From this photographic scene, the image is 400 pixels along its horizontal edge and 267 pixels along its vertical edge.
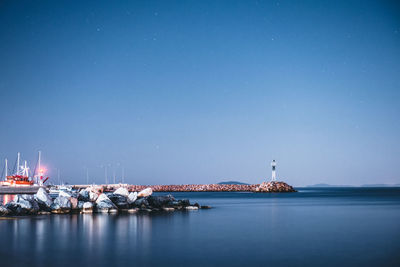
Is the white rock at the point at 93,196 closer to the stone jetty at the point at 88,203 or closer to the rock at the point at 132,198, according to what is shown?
the stone jetty at the point at 88,203

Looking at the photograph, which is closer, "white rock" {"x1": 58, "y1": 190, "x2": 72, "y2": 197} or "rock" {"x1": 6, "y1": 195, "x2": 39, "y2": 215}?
"rock" {"x1": 6, "y1": 195, "x2": 39, "y2": 215}

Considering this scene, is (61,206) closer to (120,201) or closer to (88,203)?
(88,203)

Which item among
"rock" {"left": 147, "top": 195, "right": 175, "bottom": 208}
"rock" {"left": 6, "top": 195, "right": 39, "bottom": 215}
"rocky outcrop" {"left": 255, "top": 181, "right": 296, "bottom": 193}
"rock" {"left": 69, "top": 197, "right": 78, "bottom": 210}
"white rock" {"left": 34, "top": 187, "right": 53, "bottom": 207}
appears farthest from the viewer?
"rocky outcrop" {"left": 255, "top": 181, "right": 296, "bottom": 193}

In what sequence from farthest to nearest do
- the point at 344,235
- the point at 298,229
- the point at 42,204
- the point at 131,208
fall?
Result: the point at 131,208, the point at 42,204, the point at 298,229, the point at 344,235


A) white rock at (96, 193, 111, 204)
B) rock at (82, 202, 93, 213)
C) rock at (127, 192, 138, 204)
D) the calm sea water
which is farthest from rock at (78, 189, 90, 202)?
the calm sea water

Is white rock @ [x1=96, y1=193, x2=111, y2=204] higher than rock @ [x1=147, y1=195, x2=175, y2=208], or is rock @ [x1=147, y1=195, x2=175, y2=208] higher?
white rock @ [x1=96, y1=193, x2=111, y2=204]

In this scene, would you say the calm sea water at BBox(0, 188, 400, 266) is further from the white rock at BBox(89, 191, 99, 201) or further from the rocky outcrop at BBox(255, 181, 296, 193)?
the rocky outcrop at BBox(255, 181, 296, 193)

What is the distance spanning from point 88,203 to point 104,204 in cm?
115

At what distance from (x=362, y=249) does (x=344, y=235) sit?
3518 mm

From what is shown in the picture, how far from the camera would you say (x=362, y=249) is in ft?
41.0

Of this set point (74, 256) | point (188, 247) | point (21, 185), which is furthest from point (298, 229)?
point (21, 185)

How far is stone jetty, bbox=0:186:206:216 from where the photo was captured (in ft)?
80.1

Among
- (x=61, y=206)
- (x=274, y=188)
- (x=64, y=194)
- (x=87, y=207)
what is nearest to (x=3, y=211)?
(x=61, y=206)

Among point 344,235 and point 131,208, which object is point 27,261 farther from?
point 131,208
